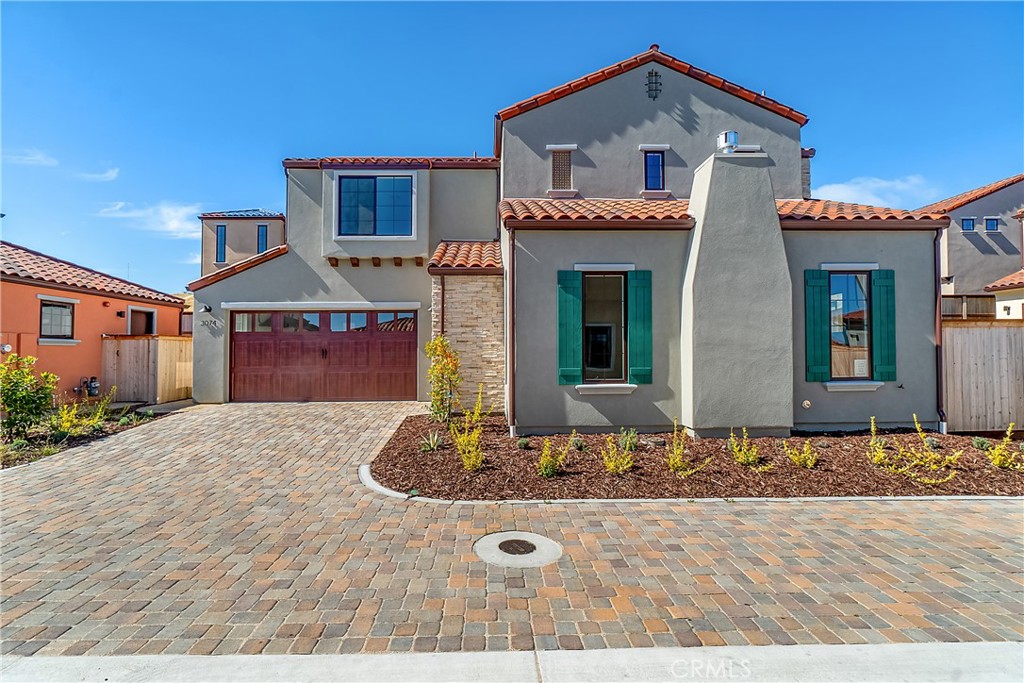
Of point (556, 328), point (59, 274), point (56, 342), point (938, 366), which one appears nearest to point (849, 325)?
point (938, 366)

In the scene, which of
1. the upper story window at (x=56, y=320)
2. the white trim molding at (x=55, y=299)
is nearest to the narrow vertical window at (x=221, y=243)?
the white trim molding at (x=55, y=299)

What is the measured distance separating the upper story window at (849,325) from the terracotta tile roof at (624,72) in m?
6.01

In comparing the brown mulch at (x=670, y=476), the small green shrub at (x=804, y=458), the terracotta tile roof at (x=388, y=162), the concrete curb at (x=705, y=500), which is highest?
the terracotta tile roof at (x=388, y=162)

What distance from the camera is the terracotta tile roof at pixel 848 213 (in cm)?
946

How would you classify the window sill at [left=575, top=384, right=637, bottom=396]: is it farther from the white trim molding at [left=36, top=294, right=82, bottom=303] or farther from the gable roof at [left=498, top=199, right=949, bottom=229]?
the white trim molding at [left=36, top=294, right=82, bottom=303]

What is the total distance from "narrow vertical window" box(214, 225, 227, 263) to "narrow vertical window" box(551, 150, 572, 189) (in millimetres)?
25106

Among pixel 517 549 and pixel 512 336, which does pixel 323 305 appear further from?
pixel 517 549

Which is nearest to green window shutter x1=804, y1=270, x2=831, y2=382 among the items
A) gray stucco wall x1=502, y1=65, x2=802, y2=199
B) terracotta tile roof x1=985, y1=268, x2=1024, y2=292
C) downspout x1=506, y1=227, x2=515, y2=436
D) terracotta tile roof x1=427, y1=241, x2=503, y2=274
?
gray stucco wall x1=502, y1=65, x2=802, y2=199

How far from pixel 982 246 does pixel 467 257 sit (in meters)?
25.4

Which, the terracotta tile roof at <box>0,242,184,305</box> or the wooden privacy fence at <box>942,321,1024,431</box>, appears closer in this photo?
the wooden privacy fence at <box>942,321,1024,431</box>

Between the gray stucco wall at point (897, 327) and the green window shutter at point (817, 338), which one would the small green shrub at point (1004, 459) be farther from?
the green window shutter at point (817, 338)

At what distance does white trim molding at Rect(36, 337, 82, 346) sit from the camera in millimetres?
12927

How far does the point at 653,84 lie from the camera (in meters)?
12.8

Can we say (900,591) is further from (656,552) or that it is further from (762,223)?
(762,223)
